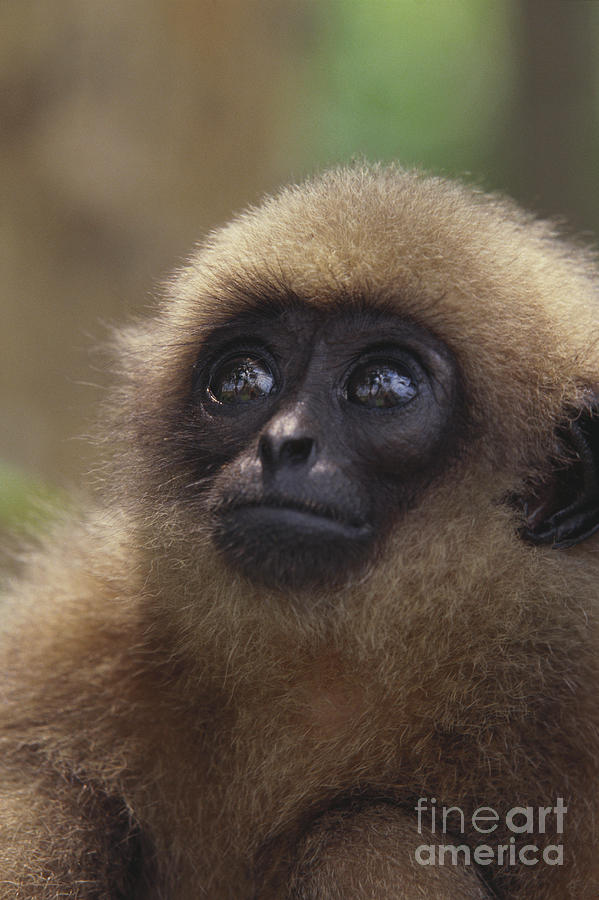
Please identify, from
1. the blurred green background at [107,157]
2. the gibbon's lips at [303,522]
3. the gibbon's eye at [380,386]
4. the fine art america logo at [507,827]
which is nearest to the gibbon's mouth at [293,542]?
the gibbon's lips at [303,522]

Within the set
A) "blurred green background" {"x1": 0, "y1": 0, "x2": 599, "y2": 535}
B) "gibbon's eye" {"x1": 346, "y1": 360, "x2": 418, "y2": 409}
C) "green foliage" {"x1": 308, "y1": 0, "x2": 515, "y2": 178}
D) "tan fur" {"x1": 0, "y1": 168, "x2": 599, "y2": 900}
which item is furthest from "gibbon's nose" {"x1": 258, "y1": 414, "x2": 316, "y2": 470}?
"green foliage" {"x1": 308, "y1": 0, "x2": 515, "y2": 178}

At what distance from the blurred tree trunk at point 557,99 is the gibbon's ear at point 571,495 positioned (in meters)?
5.43

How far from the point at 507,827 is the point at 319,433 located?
1193 millimetres

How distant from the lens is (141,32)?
5.82 meters

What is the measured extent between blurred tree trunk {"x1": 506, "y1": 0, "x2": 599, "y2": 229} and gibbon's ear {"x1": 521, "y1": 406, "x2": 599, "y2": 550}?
5.43 m

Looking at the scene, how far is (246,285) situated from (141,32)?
3382 mm

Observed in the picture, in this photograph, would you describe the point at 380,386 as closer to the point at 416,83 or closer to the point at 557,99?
the point at 557,99

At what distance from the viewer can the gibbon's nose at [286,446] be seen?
8.73 feet

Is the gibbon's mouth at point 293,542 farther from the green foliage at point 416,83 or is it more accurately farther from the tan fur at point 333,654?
the green foliage at point 416,83

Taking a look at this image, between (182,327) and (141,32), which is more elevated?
(141,32)

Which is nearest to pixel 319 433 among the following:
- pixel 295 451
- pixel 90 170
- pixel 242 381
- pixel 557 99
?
pixel 295 451

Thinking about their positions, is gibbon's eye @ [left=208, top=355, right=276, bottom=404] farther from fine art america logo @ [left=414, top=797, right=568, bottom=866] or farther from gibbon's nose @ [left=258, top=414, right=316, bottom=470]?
fine art america logo @ [left=414, top=797, right=568, bottom=866]

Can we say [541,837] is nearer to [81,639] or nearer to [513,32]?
[81,639]

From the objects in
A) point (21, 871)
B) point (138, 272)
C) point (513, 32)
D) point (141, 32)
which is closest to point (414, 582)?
point (21, 871)
